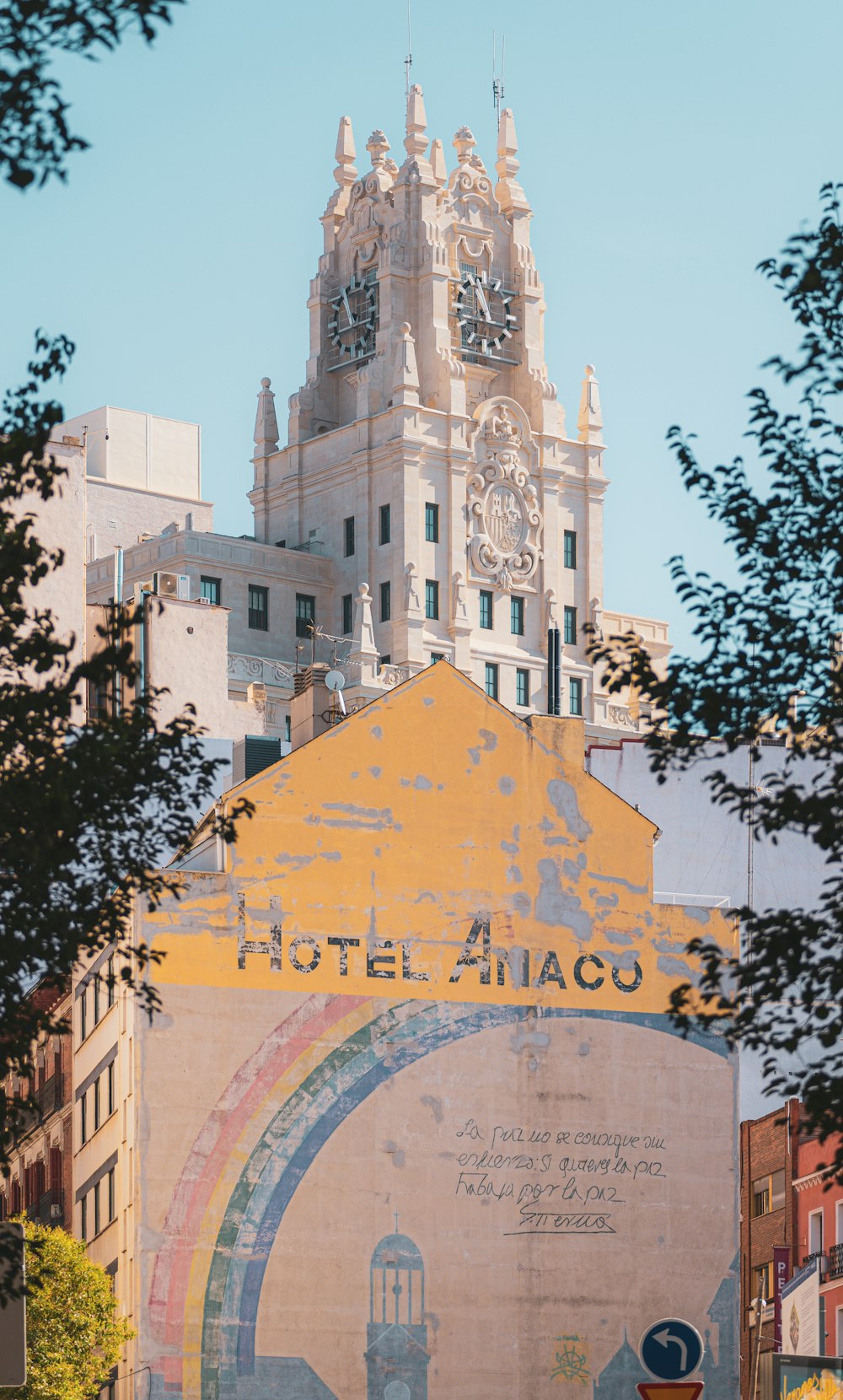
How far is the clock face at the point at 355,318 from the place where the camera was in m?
145

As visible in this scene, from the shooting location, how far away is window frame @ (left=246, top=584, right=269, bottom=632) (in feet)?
431

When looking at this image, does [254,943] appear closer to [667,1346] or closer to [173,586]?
[667,1346]

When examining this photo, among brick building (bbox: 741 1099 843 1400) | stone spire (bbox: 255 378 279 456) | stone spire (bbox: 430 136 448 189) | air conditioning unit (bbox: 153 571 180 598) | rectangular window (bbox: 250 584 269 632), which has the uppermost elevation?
stone spire (bbox: 430 136 448 189)

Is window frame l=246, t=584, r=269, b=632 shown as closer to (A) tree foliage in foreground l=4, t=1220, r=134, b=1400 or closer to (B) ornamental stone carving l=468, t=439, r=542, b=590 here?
(B) ornamental stone carving l=468, t=439, r=542, b=590

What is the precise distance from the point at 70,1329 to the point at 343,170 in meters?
104

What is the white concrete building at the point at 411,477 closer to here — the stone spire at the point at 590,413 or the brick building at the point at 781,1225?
the stone spire at the point at 590,413

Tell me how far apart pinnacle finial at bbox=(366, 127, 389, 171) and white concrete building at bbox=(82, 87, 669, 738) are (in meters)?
0.14

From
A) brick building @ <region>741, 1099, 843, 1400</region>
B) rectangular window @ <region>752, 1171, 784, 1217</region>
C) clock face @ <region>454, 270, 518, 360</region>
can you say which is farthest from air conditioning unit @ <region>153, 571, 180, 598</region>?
clock face @ <region>454, 270, 518, 360</region>

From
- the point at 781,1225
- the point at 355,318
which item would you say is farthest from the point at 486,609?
the point at 781,1225

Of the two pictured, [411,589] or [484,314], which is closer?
[411,589]

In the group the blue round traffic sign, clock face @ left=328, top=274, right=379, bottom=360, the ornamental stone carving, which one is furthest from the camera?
clock face @ left=328, top=274, right=379, bottom=360

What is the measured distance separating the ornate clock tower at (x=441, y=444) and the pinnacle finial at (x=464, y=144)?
0.44ft

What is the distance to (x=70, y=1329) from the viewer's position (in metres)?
53.7

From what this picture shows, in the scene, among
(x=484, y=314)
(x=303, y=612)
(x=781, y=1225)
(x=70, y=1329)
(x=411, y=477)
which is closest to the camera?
(x=70, y=1329)
